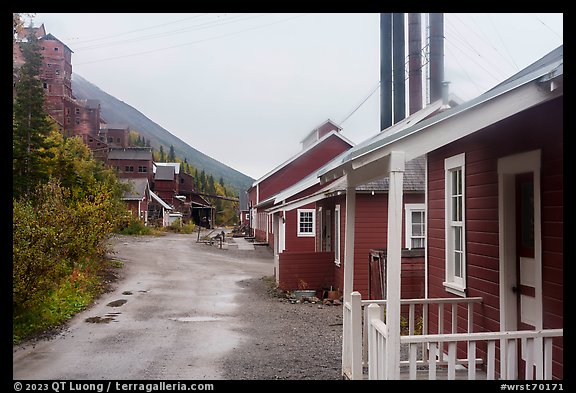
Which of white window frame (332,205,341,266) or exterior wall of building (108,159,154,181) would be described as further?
exterior wall of building (108,159,154,181)

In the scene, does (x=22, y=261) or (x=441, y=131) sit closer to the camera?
(x=441, y=131)

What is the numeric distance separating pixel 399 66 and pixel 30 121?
13.4 meters

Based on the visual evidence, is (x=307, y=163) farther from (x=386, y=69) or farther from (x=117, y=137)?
(x=117, y=137)

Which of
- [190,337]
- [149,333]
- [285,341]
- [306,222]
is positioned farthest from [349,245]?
[306,222]

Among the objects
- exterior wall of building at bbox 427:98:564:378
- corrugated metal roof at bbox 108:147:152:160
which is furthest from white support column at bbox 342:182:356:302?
corrugated metal roof at bbox 108:147:152:160

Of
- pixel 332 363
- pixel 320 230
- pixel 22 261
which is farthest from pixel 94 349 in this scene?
pixel 320 230

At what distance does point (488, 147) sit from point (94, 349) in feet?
21.7

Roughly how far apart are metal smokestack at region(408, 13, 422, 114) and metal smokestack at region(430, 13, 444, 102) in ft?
1.31

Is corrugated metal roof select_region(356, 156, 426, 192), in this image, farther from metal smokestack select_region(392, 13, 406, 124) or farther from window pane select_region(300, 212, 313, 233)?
window pane select_region(300, 212, 313, 233)

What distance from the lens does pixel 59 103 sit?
3027 centimetres

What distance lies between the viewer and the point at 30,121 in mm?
20375

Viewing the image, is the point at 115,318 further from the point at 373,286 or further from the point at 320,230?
the point at 320,230

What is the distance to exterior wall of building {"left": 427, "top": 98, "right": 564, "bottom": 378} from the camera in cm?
492

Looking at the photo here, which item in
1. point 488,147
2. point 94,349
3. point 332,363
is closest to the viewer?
point 488,147
